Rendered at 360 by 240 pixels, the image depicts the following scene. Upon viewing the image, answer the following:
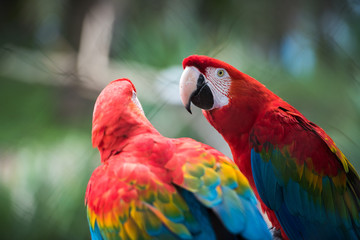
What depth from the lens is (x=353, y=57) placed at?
5.07 ft

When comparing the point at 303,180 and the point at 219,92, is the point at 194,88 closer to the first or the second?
the point at 219,92

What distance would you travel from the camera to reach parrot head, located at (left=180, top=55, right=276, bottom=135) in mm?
682

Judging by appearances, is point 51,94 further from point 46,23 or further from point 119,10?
point 119,10

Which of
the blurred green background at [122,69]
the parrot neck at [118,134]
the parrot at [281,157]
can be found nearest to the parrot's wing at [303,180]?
the parrot at [281,157]

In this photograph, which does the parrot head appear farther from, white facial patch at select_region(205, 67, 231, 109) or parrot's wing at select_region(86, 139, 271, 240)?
parrot's wing at select_region(86, 139, 271, 240)

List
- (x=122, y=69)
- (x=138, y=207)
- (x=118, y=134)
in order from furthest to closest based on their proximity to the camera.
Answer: (x=122, y=69)
(x=118, y=134)
(x=138, y=207)

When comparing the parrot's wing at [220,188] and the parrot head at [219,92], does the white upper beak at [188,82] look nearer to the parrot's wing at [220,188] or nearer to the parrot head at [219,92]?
the parrot head at [219,92]

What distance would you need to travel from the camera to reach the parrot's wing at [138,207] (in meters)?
0.42

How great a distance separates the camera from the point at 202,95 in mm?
692

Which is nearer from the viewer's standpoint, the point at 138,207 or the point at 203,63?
the point at 138,207

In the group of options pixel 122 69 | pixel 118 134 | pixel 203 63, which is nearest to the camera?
pixel 118 134

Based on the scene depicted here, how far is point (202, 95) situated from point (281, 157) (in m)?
0.21

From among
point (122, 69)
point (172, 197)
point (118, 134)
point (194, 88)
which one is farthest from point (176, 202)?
point (122, 69)

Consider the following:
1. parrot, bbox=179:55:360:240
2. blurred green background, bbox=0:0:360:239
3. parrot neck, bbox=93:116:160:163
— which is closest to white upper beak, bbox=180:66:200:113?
parrot, bbox=179:55:360:240
